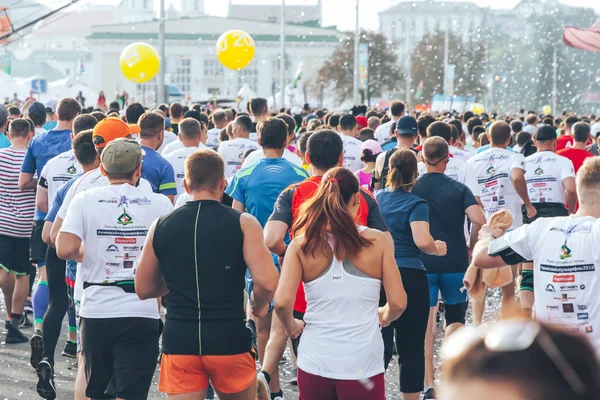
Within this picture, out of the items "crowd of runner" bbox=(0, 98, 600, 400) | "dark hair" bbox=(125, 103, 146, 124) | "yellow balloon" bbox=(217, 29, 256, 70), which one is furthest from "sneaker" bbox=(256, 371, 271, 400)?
"yellow balloon" bbox=(217, 29, 256, 70)

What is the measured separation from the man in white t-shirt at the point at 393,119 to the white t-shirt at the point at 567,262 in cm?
887

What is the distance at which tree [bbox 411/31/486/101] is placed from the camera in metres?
89.9

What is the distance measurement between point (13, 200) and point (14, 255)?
0.51m

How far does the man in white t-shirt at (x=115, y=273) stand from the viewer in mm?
5145

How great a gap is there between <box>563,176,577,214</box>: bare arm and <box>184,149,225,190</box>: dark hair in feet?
20.4

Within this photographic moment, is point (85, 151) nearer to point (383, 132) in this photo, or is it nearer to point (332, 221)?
point (332, 221)

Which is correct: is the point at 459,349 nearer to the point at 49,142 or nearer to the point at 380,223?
the point at 380,223

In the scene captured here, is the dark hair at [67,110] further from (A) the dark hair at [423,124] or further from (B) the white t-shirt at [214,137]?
(B) the white t-shirt at [214,137]

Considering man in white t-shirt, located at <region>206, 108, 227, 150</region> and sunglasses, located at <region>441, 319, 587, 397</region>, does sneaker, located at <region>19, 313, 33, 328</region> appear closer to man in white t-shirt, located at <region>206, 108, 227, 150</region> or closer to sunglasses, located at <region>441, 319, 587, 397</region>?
man in white t-shirt, located at <region>206, 108, 227, 150</region>

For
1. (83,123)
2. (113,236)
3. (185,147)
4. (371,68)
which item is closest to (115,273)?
(113,236)

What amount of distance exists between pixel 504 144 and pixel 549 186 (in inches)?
34.6

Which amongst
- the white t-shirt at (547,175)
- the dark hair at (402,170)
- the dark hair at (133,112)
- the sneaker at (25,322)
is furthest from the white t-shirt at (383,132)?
the dark hair at (402,170)

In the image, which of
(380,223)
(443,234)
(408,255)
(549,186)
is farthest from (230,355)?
(549,186)

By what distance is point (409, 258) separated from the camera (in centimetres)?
639
